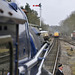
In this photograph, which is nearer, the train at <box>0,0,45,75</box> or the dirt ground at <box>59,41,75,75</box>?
the train at <box>0,0,45,75</box>

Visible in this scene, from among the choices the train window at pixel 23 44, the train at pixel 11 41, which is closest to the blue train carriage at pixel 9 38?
the train at pixel 11 41

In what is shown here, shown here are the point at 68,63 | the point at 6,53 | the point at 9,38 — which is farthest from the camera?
the point at 68,63

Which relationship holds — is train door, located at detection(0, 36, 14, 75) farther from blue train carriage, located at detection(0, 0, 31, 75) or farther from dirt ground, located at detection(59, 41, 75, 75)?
dirt ground, located at detection(59, 41, 75, 75)

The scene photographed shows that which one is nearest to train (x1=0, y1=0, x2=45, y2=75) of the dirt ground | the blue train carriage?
the blue train carriage

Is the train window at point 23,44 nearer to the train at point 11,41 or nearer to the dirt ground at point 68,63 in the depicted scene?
the train at point 11,41

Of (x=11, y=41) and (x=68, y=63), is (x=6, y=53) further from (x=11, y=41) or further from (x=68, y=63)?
(x=68, y=63)

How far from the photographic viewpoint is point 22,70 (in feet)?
8.85

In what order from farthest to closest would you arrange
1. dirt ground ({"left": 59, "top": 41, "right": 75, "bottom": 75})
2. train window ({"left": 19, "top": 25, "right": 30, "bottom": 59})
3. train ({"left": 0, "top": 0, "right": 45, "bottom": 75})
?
dirt ground ({"left": 59, "top": 41, "right": 75, "bottom": 75}) < train window ({"left": 19, "top": 25, "right": 30, "bottom": 59}) < train ({"left": 0, "top": 0, "right": 45, "bottom": 75})

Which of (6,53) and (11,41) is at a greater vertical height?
(11,41)

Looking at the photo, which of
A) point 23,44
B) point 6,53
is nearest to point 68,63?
point 23,44

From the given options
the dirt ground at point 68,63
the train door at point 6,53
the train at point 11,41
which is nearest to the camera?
the train door at point 6,53

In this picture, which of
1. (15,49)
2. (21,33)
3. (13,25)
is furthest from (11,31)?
(21,33)

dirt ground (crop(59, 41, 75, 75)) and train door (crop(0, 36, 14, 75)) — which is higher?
train door (crop(0, 36, 14, 75))

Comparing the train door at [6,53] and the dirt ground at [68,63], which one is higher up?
the train door at [6,53]
